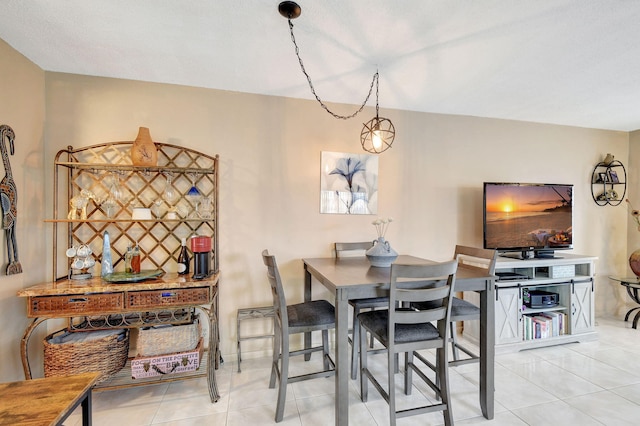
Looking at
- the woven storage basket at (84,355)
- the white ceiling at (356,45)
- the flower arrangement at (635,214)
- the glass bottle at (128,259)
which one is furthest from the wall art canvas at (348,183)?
the flower arrangement at (635,214)

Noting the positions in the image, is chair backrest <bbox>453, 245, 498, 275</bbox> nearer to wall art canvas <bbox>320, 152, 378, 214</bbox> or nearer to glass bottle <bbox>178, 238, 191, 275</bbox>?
wall art canvas <bbox>320, 152, 378, 214</bbox>

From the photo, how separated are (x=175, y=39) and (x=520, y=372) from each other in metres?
3.73

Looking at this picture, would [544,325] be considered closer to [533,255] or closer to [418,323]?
[533,255]

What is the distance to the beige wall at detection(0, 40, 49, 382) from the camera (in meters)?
1.94

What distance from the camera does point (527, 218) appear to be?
319 cm

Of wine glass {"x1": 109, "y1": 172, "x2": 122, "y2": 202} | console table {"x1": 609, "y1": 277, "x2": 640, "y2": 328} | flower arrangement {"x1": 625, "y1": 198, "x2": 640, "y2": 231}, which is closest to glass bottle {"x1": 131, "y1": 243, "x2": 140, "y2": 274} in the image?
wine glass {"x1": 109, "y1": 172, "x2": 122, "y2": 202}

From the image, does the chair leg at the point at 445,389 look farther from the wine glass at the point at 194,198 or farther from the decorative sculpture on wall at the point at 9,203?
the decorative sculpture on wall at the point at 9,203

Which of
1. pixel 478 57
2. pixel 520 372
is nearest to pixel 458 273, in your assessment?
pixel 520 372

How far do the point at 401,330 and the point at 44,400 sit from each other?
173cm

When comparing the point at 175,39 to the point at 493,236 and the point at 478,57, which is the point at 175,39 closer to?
the point at 478,57

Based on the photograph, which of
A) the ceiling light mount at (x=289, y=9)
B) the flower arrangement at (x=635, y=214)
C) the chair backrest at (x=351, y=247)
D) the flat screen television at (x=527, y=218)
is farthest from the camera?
the flower arrangement at (x=635, y=214)

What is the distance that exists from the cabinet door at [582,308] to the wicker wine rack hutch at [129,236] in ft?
11.7

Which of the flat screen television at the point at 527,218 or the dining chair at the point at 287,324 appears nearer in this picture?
the dining chair at the point at 287,324

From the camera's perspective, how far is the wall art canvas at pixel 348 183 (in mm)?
2898
